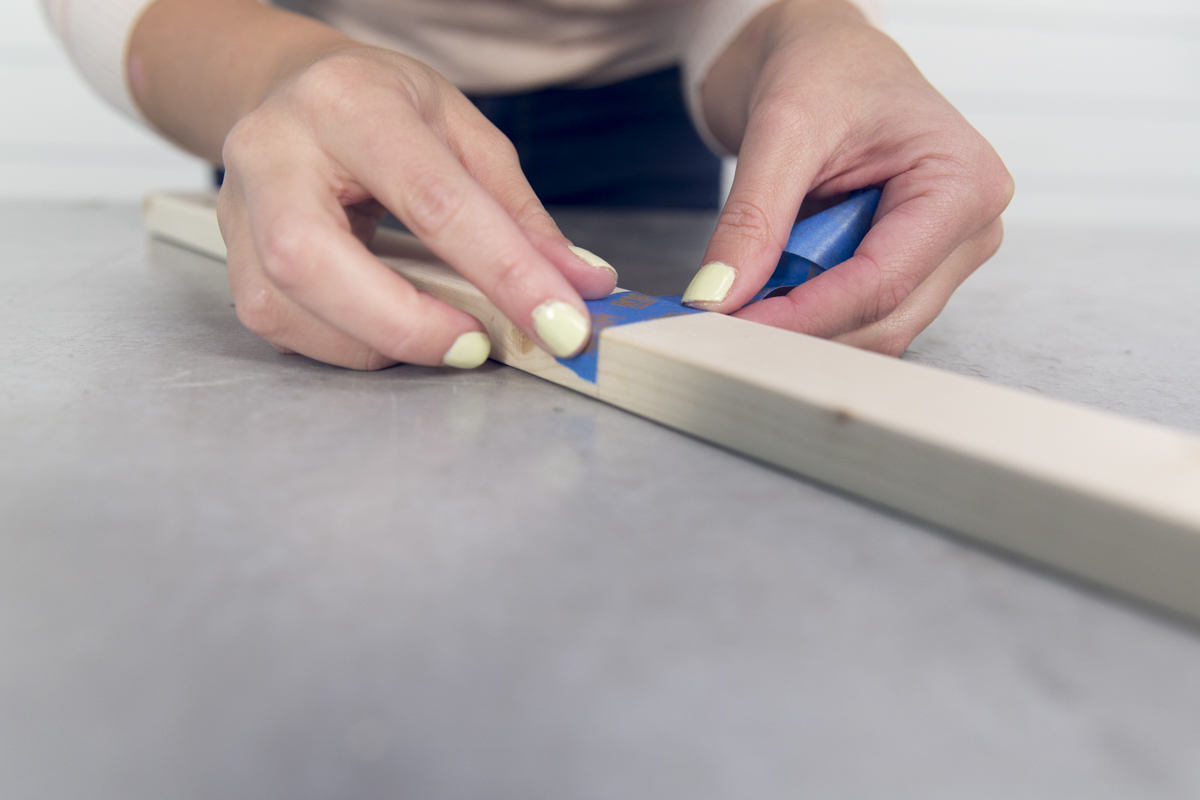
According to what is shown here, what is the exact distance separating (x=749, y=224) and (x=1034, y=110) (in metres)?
3.68

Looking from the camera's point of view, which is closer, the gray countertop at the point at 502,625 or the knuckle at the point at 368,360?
the gray countertop at the point at 502,625

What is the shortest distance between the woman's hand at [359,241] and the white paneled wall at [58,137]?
2.94 m

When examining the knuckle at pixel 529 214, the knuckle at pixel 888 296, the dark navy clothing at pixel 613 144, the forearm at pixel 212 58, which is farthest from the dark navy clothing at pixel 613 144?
the knuckle at pixel 888 296

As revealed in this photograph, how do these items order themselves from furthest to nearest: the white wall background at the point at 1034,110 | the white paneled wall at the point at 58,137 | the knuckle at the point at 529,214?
the white wall background at the point at 1034,110 → the white paneled wall at the point at 58,137 → the knuckle at the point at 529,214

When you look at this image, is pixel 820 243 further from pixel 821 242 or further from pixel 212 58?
pixel 212 58

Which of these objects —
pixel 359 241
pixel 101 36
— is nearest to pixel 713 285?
pixel 359 241

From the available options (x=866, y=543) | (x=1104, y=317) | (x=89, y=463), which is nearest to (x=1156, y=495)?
(x=866, y=543)

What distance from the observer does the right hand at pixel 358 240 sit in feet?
1.77

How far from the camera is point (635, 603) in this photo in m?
0.34

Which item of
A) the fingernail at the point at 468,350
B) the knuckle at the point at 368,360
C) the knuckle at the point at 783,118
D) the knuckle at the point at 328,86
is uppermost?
the knuckle at the point at 328,86

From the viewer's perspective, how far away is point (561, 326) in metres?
0.54

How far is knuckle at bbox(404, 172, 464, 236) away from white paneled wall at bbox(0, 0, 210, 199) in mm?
3037

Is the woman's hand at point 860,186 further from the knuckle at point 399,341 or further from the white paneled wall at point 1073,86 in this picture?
the white paneled wall at point 1073,86

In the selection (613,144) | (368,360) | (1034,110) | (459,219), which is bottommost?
(1034,110)
